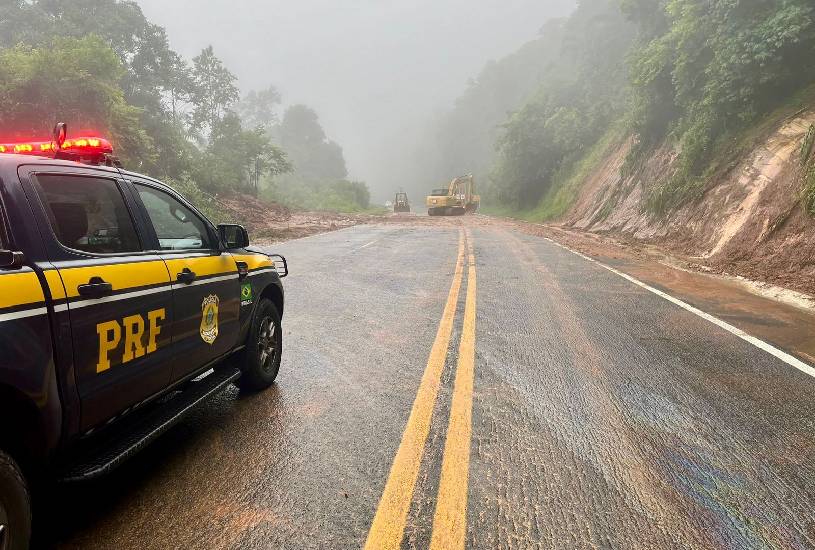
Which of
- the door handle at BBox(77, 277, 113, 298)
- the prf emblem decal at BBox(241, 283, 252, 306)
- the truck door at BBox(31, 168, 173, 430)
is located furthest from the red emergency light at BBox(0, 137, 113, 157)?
the prf emblem decal at BBox(241, 283, 252, 306)

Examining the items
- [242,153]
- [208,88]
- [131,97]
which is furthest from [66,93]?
[208,88]

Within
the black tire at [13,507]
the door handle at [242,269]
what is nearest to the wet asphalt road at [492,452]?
the black tire at [13,507]

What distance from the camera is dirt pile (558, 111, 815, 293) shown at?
9.51 m

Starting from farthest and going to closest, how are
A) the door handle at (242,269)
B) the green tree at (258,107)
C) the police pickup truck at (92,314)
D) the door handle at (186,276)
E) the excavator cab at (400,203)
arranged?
the green tree at (258,107) < the excavator cab at (400,203) < the door handle at (242,269) < the door handle at (186,276) < the police pickup truck at (92,314)

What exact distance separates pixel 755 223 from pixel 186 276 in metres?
12.3

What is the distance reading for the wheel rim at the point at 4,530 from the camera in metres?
1.81

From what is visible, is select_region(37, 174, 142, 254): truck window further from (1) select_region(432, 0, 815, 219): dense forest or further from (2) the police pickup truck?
(1) select_region(432, 0, 815, 219): dense forest

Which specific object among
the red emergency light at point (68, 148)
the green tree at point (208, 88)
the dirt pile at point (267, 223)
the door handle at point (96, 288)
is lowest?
the dirt pile at point (267, 223)

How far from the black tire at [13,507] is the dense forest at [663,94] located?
15.4m

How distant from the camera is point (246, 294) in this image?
3918 mm

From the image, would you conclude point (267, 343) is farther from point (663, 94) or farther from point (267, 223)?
point (267, 223)

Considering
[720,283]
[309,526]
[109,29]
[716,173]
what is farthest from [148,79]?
[309,526]

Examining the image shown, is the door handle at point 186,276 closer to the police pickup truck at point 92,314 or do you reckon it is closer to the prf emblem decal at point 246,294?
the police pickup truck at point 92,314

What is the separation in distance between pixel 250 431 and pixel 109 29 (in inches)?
1540
